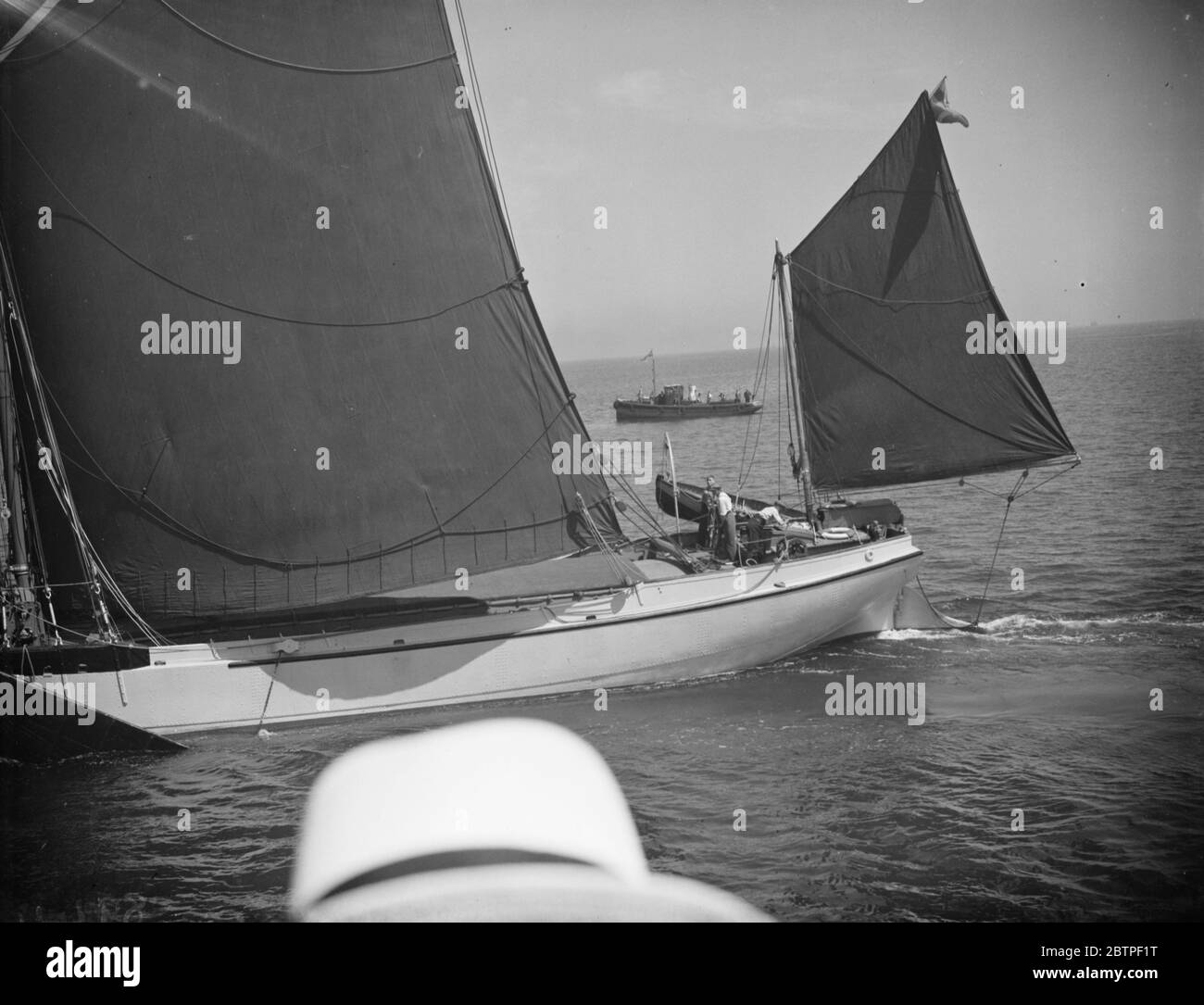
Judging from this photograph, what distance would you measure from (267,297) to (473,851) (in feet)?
24.5

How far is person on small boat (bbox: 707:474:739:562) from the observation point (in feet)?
39.5

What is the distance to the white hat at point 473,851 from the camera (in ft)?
11.2

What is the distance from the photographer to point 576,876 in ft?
11.2

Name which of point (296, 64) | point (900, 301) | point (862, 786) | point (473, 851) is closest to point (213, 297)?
point (296, 64)

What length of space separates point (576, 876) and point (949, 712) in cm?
712

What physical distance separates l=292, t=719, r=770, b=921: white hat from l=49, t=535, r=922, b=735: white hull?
21.9ft

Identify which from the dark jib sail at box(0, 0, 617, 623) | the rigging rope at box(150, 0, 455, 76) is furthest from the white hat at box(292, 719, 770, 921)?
the rigging rope at box(150, 0, 455, 76)

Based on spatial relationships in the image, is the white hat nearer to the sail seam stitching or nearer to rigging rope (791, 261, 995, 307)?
the sail seam stitching

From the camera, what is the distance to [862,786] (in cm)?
795

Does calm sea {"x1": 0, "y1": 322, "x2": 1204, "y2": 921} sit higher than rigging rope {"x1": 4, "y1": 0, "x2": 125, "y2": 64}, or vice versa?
rigging rope {"x1": 4, "y1": 0, "x2": 125, "y2": 64}

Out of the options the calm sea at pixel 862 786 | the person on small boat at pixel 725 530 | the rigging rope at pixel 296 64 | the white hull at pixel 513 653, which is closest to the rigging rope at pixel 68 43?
the rigging rope at pixel 296 64

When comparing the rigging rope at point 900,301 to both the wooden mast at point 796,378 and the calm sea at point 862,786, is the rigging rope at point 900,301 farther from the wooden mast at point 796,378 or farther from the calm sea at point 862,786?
the calm sea at point 862,786
